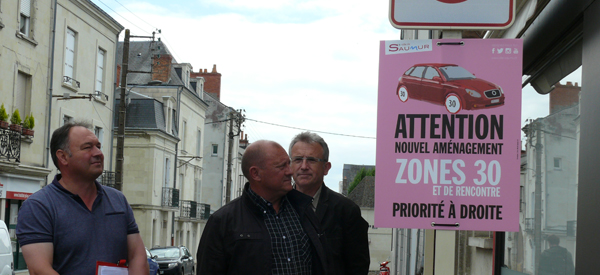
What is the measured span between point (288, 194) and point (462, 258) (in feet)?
17.4

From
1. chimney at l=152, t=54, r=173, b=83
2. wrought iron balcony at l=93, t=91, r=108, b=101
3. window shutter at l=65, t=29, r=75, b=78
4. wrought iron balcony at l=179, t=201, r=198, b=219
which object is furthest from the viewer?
chimney at l=152, t=54, r=173, b=83

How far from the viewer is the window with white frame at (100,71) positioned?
3266 centimetres

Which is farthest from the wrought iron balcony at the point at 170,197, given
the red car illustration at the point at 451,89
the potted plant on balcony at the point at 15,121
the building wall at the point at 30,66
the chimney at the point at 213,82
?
the red car illustration at the point at 451,89

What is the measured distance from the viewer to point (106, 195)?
4.15m

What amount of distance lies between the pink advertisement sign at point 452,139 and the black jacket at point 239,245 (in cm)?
59

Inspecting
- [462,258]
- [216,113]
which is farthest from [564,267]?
[216,113]

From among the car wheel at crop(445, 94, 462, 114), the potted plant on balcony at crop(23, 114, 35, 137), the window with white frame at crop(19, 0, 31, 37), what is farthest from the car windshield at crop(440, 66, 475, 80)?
the window with white frame at crop(19, 0, 31, 37)

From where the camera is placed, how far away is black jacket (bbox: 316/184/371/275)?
4.54 meters

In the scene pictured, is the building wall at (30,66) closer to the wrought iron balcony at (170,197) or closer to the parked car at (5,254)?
the parked car at (5,254)

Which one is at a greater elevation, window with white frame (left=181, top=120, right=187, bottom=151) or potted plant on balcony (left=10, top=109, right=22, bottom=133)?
window with white frame (left=181, top=120, right=187, bottom=151)

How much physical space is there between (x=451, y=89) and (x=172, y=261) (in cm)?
2503

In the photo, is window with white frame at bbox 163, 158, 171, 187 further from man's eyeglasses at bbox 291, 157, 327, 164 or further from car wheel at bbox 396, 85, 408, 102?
car wheel at bbox 396, 85, 408, 102

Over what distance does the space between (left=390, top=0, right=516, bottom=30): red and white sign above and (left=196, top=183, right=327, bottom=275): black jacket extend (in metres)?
1.30

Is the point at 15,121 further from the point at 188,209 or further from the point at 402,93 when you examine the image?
the point at 188,209
